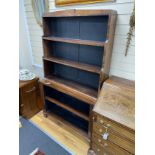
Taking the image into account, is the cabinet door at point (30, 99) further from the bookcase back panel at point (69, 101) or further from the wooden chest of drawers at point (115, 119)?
the wooden chest of drawers at point (115, 119)

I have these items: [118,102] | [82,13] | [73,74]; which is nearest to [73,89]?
[73,74]

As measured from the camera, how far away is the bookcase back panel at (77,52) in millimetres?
1585

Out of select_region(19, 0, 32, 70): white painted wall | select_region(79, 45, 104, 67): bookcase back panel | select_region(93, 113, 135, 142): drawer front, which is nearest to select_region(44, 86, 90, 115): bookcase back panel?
select_region(93, 113, 135, 142): drawer front

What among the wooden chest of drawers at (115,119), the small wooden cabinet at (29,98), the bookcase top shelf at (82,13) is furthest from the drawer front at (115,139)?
the small wooden cabinet at (29,98)

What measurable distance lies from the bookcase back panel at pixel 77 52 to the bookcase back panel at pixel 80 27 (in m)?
0.12

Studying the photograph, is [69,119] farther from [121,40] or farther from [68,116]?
[121,40]

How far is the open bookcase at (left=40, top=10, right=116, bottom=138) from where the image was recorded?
56.4 inches
